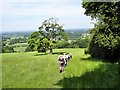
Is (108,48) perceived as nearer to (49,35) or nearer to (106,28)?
(106,28)

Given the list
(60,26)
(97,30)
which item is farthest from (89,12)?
(60,26)

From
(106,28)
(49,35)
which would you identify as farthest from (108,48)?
(49,35)

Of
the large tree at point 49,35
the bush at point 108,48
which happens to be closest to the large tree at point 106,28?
the bush at point 108,48

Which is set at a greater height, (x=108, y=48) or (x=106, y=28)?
(x=106, y=28)

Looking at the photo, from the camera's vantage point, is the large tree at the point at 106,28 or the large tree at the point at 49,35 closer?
the large tree at the point at 106,28

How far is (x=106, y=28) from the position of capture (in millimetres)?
38562

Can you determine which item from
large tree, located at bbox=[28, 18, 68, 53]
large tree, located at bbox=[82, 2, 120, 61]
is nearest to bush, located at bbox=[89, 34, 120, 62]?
large tree, located at bbox=[82, 2, 120, 61]

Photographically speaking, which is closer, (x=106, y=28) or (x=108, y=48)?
(x=108, y=48)

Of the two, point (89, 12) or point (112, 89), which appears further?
point (89, 12)

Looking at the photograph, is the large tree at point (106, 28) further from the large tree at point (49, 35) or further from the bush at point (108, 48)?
the large tree at point (49, 35)

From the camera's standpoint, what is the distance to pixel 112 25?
37.9 m

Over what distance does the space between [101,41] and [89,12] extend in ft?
20.4

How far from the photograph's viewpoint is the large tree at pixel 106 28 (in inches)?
1463

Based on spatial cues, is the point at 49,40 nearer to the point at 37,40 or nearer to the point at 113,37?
the point at 37,40
